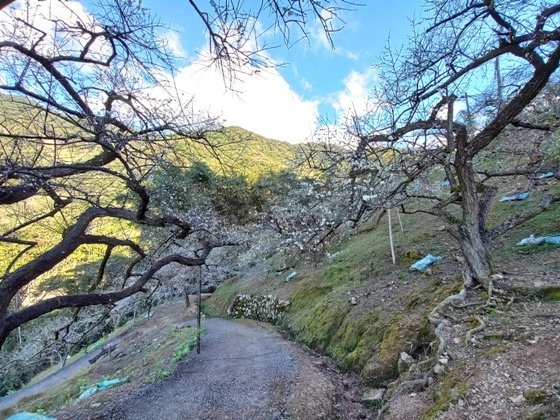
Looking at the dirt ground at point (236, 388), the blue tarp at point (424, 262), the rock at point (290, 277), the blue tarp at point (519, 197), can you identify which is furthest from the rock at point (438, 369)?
the rock at point (290, 277)

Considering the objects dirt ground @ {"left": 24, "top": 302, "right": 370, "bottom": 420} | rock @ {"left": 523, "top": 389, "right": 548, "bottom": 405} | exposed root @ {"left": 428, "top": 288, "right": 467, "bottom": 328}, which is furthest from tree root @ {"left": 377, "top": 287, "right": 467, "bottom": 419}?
rock @ {"left": 523, "top": 389, "right": 548, "bottom": 405}

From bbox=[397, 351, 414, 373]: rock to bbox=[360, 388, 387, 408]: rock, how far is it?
1.46ft

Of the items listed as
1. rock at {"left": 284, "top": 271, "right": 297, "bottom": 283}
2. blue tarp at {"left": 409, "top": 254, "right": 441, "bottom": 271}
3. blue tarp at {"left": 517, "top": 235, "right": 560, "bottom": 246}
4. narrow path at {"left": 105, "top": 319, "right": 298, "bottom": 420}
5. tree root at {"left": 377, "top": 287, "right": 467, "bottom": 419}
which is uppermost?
blue tarp at {"left": 517, "top": 235, "right": 560, "bottom": 246}

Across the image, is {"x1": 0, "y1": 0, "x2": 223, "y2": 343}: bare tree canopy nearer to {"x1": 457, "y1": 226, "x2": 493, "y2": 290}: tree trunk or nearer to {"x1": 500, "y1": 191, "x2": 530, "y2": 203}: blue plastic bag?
{"x1": 457, "y1": 226, "x2": 493, "y2": 290}: tree trunk

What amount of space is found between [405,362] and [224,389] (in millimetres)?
3483

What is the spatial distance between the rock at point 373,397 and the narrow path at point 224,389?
3.92 feet

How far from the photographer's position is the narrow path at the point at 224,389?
550 cm

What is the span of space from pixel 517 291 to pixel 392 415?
7.57 feet

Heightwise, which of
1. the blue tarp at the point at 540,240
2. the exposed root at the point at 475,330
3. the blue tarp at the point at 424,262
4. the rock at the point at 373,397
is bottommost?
the rock at the point at 373,397

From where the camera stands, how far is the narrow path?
18.0ft

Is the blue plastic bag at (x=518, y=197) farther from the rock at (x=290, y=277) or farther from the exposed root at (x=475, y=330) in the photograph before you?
the rock at (x=290, y=277)

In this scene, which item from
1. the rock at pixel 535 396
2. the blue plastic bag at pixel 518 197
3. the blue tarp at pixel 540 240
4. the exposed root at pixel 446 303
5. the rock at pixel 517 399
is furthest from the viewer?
the blue plastic bag at pixel 518 197

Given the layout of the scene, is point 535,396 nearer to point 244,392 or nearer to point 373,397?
point 373,397

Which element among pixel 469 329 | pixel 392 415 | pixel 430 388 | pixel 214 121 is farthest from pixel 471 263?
pixel 214 121
